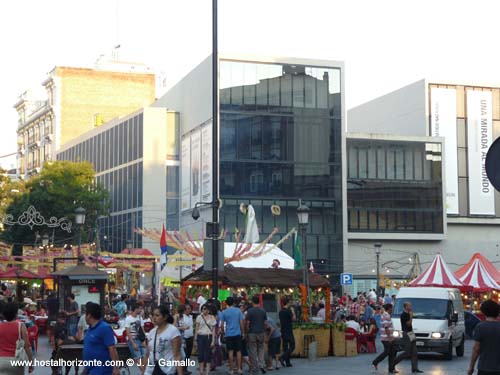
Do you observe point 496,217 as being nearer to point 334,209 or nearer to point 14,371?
point 334,209

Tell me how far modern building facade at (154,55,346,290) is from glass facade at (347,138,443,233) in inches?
85.9

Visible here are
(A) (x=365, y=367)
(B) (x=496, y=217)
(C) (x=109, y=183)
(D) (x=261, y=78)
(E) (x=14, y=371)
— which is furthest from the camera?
(C) (x=109, y=183)

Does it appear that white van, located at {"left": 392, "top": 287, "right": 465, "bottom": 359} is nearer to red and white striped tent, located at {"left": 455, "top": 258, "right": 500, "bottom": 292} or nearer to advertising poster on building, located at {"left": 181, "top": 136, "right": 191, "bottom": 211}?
red and white striped tent, located at {"left": 455, "top": 258, "right": 500, "bottom": 292}

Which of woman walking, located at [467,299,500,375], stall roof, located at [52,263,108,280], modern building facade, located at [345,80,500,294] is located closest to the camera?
woman walking, located at [467,299,500,375]

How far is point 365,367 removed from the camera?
22844 millimetres

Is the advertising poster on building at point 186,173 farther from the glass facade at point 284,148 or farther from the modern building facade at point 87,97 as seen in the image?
the modern building facade at point 87,97

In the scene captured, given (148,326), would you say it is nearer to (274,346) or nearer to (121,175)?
(274,346)

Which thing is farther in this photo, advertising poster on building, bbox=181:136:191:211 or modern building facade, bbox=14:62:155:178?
modern building facade, bbox=14:62:155:178

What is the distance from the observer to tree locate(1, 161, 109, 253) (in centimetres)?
6178

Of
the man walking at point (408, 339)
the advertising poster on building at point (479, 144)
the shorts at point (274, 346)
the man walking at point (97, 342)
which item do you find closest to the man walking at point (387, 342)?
the man walking at point (408, 339)

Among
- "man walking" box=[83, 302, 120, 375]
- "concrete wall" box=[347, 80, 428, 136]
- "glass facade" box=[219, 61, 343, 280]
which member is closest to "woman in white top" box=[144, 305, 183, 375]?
"man walking" box=[83, 302, 120, 375]

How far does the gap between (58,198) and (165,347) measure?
5114 centimetres

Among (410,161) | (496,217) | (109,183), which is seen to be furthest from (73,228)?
(496,217)

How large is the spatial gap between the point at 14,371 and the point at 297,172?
5308cm
